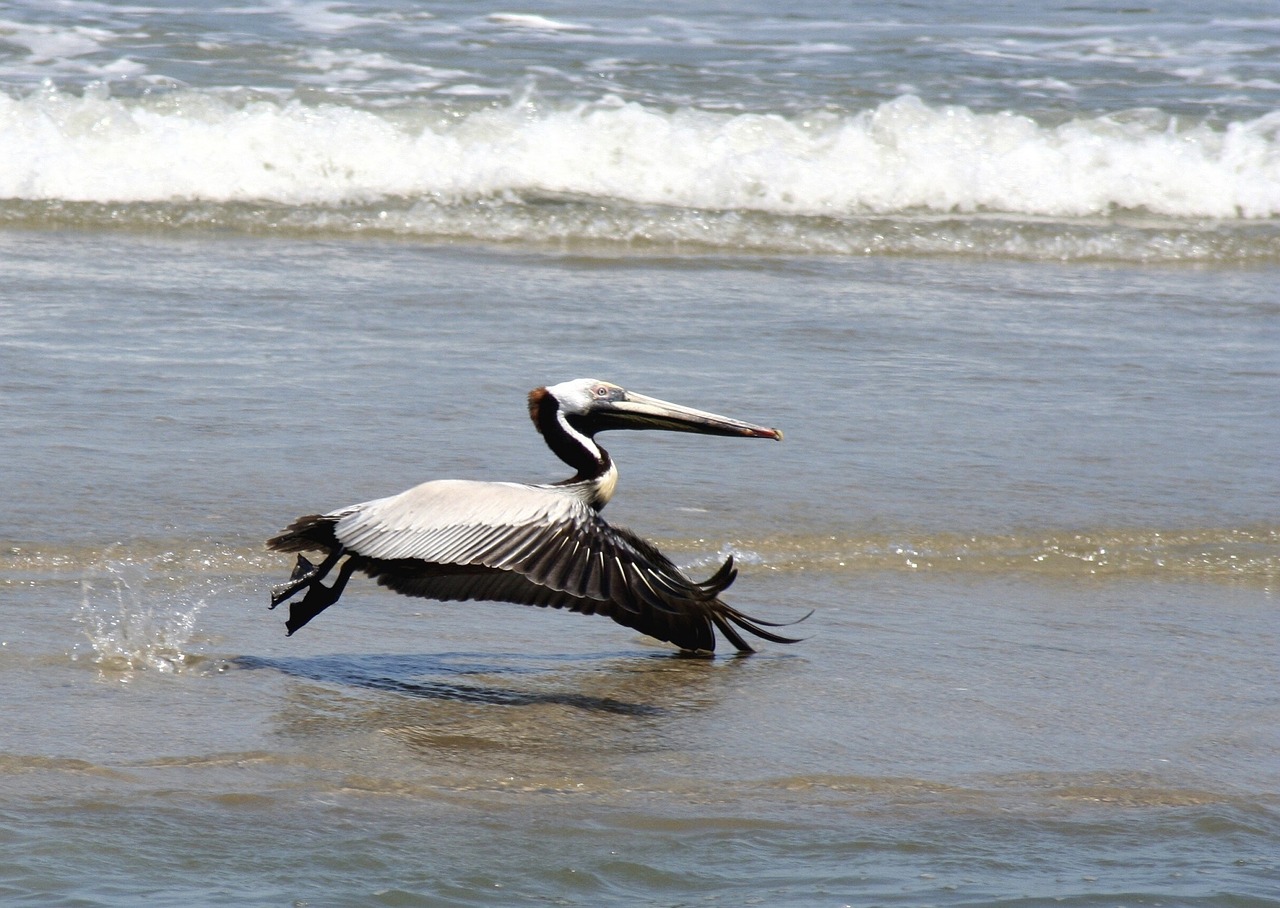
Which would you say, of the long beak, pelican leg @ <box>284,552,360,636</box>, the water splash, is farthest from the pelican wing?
the water splash

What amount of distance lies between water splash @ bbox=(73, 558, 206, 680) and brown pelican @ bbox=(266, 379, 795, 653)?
11.2 inches

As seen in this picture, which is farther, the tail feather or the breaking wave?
the breaking wave

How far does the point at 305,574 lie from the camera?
4.53m

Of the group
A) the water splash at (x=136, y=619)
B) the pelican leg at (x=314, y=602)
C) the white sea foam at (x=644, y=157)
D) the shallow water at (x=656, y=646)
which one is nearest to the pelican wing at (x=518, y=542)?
the pelican leg at (x=314, y=602)

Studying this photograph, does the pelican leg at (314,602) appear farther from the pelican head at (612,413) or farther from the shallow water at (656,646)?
the pelican head at (612,413)

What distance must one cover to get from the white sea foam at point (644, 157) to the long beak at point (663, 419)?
6.65m

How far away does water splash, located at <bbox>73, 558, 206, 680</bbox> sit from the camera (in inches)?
173

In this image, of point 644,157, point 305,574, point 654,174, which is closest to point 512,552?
point 305,574

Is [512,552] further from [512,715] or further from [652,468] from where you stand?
[652,468]

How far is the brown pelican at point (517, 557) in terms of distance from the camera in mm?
4312

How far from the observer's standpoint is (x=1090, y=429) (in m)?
6.82

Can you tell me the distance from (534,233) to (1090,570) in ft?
19.2

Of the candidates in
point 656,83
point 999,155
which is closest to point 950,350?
point 999,155

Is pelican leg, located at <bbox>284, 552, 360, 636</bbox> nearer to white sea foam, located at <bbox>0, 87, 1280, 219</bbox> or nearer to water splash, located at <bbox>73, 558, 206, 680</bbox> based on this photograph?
water splash, located at <bbox>73, 558, 206, 680</bbox>
